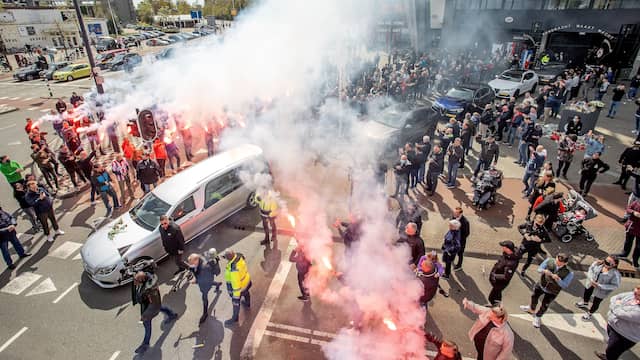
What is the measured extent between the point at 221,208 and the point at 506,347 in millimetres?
6049

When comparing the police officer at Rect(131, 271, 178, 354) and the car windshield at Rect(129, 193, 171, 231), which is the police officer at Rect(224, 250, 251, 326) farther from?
the car windshield at Rect(129, 193, 171, 231)

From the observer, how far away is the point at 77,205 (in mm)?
9281

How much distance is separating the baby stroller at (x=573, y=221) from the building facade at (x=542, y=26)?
61.2 feet

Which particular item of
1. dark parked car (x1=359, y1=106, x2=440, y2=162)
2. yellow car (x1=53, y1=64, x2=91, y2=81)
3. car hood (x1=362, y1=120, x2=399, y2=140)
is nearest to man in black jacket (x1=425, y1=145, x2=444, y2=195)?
dark parked car (x1=359, y1=106, x2=440, y2=162)

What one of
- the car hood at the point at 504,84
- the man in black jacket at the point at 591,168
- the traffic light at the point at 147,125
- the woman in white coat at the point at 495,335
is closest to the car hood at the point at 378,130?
the man in black jacket at the point at 591,168

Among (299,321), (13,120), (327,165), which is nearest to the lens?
(299,321)

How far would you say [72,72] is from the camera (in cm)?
2455

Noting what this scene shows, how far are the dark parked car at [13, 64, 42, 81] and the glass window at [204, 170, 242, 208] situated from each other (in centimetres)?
2646

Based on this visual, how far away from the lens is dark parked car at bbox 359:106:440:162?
11.1m

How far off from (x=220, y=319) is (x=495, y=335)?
4185mm

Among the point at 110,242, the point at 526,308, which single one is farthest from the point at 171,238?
the point at 526,308

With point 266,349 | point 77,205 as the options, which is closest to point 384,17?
point 77,205

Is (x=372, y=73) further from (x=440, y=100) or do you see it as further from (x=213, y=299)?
(x=213, y=299)

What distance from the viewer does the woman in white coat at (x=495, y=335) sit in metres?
4.03
